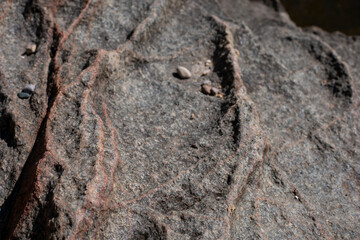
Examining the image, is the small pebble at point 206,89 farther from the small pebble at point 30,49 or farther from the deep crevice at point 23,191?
the small pebble at point 30,49

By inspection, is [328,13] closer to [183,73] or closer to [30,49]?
[183,73]

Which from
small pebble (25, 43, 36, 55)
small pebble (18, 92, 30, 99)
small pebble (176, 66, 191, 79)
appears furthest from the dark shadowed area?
small pebble (18, 92, 30, 99)

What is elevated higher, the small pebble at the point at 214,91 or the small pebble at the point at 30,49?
the small pebble at the point at 214,91

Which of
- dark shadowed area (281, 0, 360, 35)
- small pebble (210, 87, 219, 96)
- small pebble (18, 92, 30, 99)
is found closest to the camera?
small pebble (18, 92, 30, 99)

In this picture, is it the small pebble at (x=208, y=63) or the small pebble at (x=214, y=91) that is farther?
the small pebble at (x=208, y=63)

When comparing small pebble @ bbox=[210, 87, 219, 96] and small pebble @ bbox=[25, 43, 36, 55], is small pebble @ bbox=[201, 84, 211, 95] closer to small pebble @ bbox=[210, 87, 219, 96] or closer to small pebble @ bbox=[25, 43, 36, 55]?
small pebble @ bbox=[210, 87, 219, 96]

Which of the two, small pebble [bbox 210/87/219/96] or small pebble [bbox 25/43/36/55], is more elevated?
small pebble [bbox 210/87/219/96]

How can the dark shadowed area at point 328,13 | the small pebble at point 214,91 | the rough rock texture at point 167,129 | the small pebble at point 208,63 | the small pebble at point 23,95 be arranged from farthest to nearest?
the dark shadowed area at point 328,13 → the small pebble at point 208,63 → the small pebble at point 214,91 → the small pebble at point 23,95 → the rough rock texture at point 167,129

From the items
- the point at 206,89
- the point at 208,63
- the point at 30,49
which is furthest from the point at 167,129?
the point at 30,49

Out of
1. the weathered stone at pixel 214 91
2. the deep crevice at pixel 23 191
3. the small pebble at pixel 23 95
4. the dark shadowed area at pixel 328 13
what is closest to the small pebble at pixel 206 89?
the weathered stone at pixel 214 91
